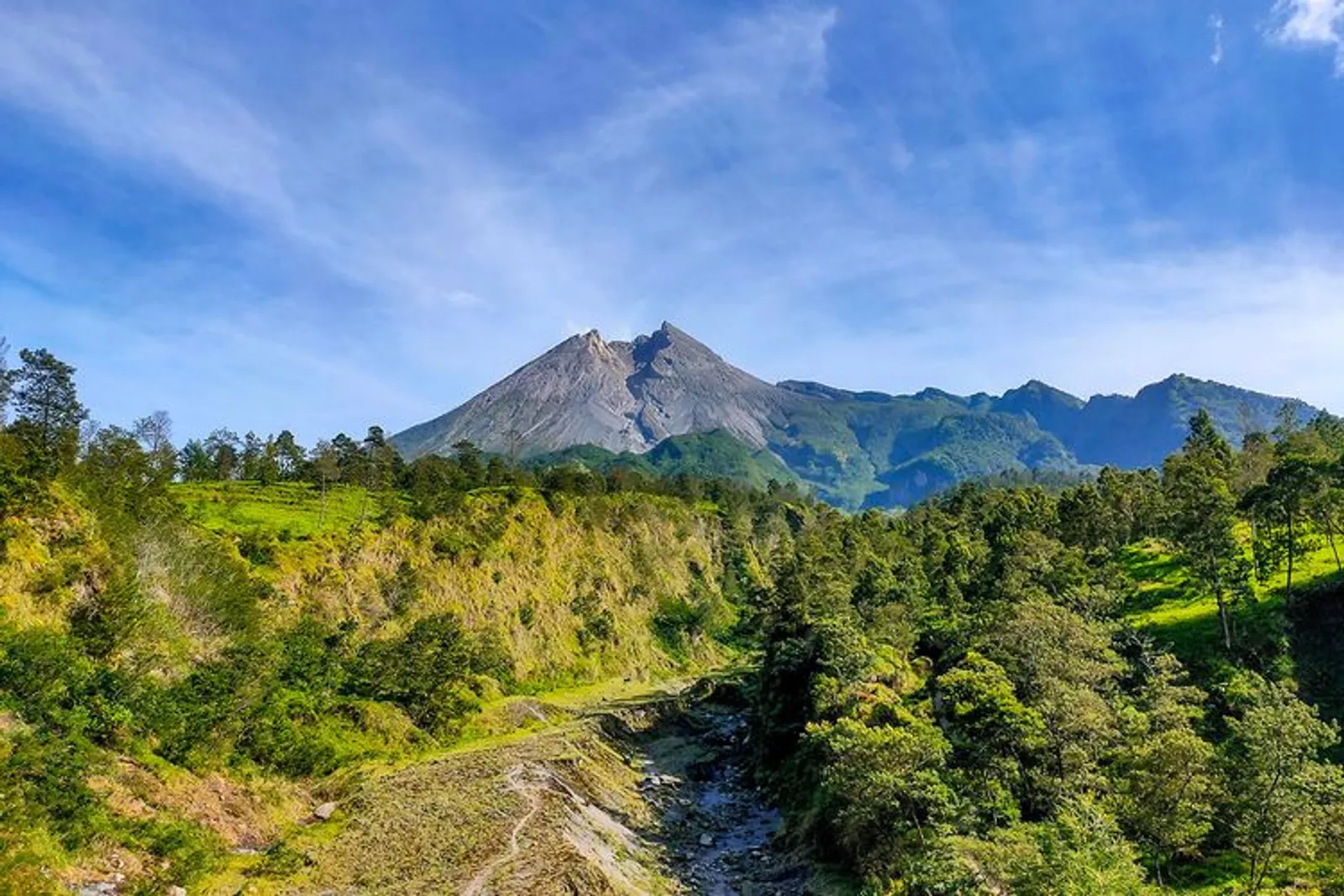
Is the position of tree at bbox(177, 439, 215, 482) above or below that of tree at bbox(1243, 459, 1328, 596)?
above

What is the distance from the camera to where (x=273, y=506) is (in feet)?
235

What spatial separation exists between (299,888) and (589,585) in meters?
60.3

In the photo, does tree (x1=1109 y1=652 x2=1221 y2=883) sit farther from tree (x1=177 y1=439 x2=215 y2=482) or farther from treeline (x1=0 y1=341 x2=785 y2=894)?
tree (x1=177 y1=439 x2=215 y2=482)

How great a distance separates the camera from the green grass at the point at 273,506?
199 feet

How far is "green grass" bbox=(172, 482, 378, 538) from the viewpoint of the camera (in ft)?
199

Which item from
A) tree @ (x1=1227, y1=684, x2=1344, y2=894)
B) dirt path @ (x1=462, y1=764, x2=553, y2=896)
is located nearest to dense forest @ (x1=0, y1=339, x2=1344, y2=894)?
tree @ (x1=1227, y1=684, x2=1344, y2=894)

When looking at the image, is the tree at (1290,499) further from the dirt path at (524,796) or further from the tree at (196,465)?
the tree at (196,465)

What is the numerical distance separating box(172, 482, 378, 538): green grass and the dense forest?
627 mm

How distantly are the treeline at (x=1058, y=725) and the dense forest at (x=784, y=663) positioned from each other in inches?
6.3

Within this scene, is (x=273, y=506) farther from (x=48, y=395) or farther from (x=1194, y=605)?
(x=1194, y=605)

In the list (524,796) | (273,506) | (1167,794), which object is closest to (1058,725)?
(1167,794)

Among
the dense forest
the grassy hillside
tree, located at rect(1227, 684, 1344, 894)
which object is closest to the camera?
tree, located at rect(1227, 684, 1344, 894)

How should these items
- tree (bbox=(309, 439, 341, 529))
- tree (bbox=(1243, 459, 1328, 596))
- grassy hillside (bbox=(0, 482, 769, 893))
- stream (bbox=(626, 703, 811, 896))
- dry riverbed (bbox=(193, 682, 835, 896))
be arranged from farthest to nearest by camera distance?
1. tree (bbox=(309, 439, 341, 529))
2. tree (bbox=(1243, 459, 1328, 596))
3. stream (bbox=(626, 703, 811, 896))
4. dry riverbed (bbox=(193, 682, 835, 896))
5. grassy hillside (bbox=(0, 482, 769, 893))

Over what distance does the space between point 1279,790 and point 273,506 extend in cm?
7376
